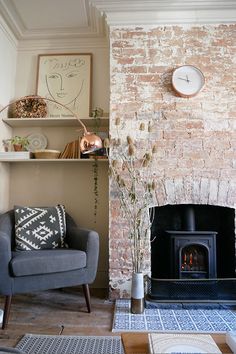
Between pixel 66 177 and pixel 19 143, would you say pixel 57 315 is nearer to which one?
pixel 66 177

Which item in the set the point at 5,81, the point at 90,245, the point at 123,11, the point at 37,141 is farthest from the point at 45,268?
the point at 123,11

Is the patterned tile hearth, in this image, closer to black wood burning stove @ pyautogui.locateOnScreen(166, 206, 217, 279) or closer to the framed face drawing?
black wood burning stove @ pyautogui.locateOnScreen(166, 206, 217, 279)

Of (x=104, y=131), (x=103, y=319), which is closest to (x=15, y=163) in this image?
(x=104, y=131)

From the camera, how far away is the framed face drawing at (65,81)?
121 inches

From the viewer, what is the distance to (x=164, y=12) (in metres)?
2.65

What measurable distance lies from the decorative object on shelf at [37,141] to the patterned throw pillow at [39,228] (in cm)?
84

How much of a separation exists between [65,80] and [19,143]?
3.04 feet

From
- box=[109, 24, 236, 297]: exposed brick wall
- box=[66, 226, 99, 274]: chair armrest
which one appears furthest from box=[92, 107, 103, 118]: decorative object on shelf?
box=[66, 226, 99, 274]: chair armrest

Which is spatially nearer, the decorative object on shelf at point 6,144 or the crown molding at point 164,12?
the crown molding at point 164,12

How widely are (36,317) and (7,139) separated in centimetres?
188

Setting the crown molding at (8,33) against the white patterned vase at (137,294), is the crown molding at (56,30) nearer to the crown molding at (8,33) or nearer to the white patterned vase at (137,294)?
the crown molding at (8,33)

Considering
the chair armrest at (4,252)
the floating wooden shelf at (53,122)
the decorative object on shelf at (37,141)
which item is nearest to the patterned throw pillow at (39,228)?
the chair armrest at (4,252)

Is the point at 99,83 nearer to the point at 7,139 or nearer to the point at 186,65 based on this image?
the point at 186,65

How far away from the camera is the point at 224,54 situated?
104 inches
